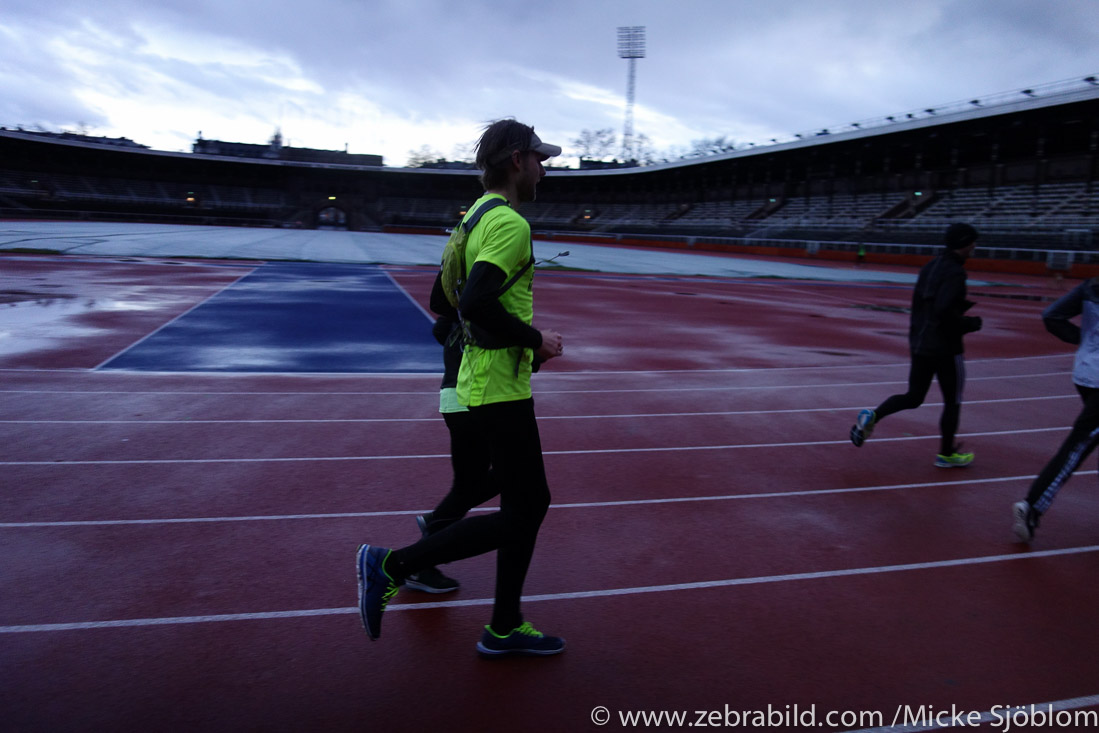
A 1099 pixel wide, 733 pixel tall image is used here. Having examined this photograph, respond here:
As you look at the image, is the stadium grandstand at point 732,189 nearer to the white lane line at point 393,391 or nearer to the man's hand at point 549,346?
the white lane line at point 393,391

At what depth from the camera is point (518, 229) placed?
2.56 metres

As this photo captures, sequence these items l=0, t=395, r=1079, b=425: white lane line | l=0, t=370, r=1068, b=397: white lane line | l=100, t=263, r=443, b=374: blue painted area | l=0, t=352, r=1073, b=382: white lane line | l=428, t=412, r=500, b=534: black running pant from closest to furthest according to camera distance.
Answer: l=428, t=412, r=500, b=534: black running pant < l=0, t=395, r=1079, b=425: white lane line < l=0, t=370, r=1068, b=397: white lane line < l=0, t=352, r=1073, b=382: white lane line < l=100, t=263, r=443, b=374: blue painted area

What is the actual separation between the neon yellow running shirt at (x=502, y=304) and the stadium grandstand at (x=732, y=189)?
33.9 meters

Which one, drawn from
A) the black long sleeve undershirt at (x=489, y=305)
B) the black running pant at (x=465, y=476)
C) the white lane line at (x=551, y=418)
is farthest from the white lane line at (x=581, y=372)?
the black long sleeve undershirt at (x=489, y=305)

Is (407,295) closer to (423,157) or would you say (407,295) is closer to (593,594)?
(593,594)

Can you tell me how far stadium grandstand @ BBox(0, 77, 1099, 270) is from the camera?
3775 cm

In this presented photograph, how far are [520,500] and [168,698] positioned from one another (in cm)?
148

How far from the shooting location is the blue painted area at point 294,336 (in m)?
8.98

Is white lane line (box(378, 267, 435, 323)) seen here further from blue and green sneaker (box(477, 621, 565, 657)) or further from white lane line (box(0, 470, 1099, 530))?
blue and green sneaker (box(477, 621, 565, 657))

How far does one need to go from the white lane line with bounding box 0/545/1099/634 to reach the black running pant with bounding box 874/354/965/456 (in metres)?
1.48

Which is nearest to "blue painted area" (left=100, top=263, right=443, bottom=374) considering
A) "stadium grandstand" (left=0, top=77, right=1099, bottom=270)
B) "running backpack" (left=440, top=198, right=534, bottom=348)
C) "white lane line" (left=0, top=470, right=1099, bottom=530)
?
"white lane line" (left=0, top=470, right=1099, bottom=530)

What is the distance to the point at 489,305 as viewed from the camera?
8.29ft

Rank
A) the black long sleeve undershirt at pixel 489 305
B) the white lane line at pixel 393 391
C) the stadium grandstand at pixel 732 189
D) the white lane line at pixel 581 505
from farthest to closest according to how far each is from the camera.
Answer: the stadium grandstand at pixel 732 189 < the white lane line at pixel 393 391 < the white lane line at pixel 581 505 < the black long sleeve undershirt at pixel 489 305

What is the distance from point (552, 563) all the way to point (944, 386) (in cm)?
361
